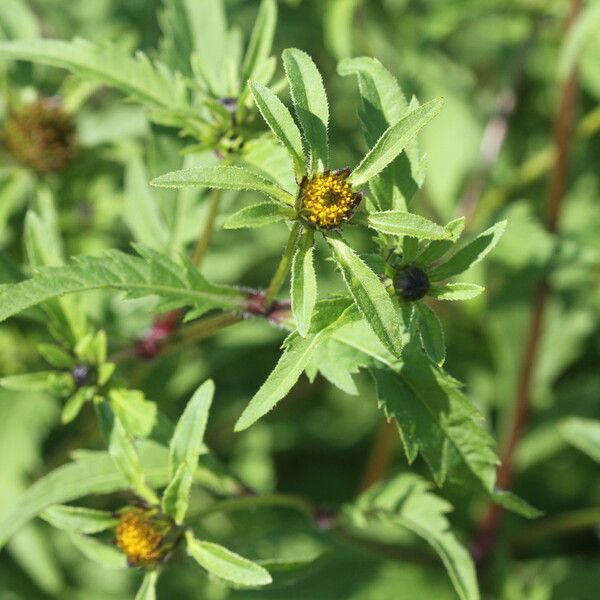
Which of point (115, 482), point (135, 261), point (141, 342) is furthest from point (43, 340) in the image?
point (135, 261)

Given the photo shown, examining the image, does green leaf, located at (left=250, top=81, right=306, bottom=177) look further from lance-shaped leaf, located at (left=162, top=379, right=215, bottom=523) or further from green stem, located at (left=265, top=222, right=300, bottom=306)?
lance-shaped leaf, located at (left=162, top=379, right=215, bottom=523)

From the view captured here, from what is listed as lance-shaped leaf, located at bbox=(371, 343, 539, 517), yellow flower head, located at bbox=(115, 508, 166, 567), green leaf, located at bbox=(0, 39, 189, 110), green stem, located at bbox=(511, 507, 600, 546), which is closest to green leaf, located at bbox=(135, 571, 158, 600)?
yellow flower head, located at bbox=(115, 508, 166, 567)

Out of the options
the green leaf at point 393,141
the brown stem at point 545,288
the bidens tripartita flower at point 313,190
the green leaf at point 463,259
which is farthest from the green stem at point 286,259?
the brown stem at point 545,288

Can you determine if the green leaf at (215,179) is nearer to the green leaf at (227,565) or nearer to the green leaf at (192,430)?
the green leaf at (192,430)

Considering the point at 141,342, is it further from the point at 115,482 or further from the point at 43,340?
the point at 43,340

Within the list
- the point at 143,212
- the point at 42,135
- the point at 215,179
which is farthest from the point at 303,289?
the point at 42,135
